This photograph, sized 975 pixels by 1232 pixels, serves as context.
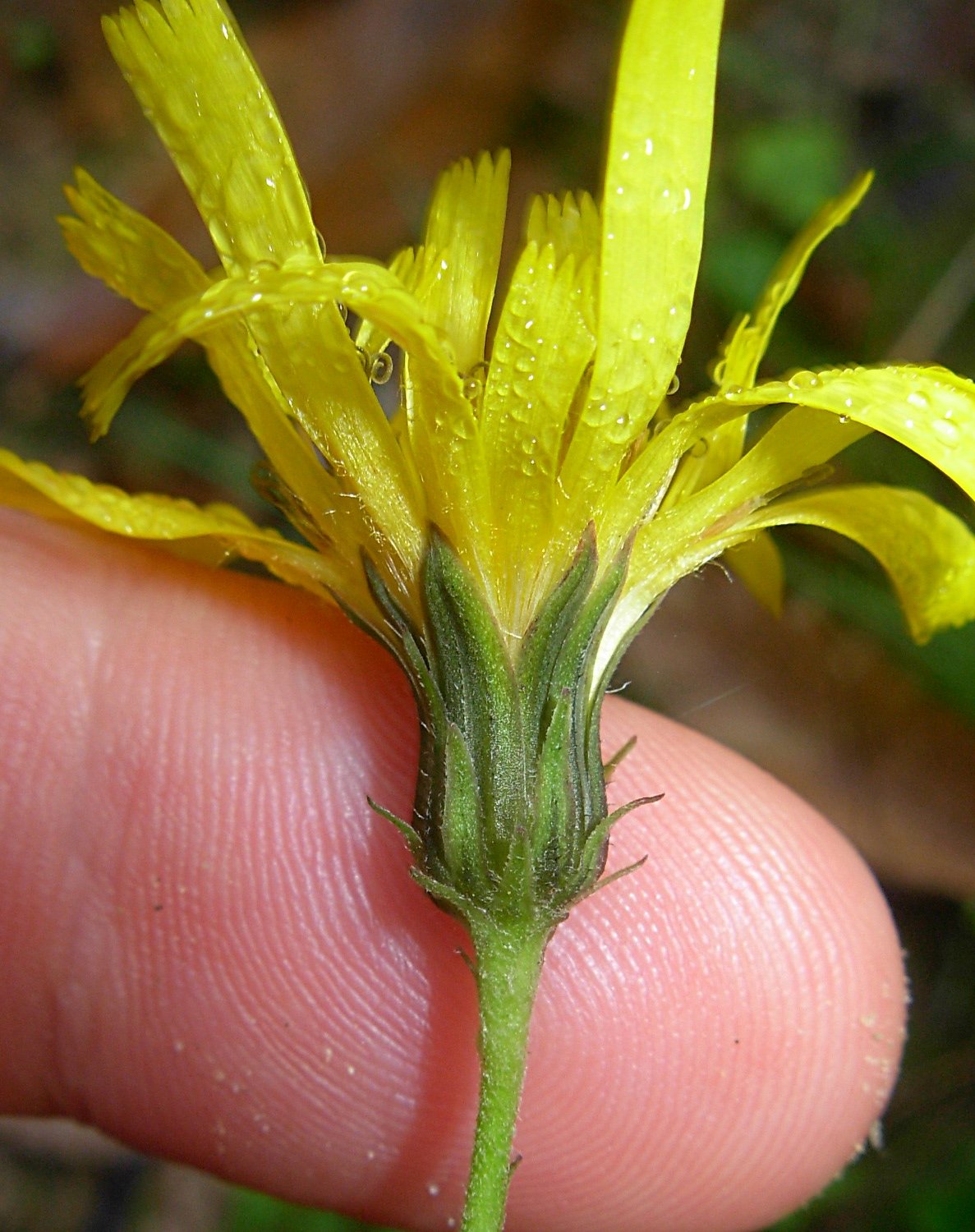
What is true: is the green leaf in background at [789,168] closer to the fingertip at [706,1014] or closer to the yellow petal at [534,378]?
the fingertip at [706,1014]

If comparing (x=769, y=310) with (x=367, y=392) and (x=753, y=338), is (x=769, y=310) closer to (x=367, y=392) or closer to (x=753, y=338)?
(x=753, y=338)

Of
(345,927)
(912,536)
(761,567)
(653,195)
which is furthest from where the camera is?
(345,927)

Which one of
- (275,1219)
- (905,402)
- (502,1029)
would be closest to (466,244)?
(905,402)

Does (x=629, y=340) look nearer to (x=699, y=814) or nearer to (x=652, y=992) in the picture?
(x=699, y=814)

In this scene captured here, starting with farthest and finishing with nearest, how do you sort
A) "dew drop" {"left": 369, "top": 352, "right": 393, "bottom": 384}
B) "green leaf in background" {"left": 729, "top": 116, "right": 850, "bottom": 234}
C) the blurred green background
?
"green leaf in background" {"left": 729, "top": 116, "right": 850, "bottom": 234}, the blurred green background, "dew drop" {"left": 369, "top": 352, "right": 393, "bottom": 384}

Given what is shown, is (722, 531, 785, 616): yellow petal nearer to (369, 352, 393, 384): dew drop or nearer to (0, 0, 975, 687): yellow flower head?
(0, 0, 975, 687): yellow flower head

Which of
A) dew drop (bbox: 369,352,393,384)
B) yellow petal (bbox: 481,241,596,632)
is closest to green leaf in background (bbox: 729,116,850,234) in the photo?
dew drop (bbox: 369,352,393,384)
